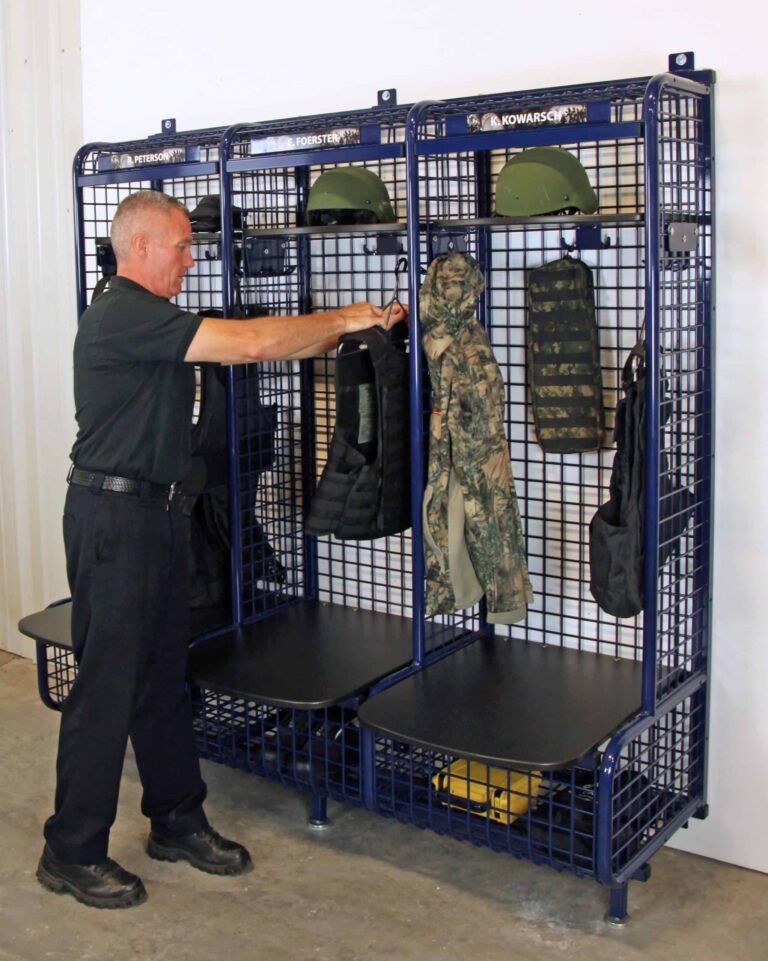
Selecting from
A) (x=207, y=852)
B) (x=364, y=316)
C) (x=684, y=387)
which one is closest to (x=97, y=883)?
(x=207, y=852)

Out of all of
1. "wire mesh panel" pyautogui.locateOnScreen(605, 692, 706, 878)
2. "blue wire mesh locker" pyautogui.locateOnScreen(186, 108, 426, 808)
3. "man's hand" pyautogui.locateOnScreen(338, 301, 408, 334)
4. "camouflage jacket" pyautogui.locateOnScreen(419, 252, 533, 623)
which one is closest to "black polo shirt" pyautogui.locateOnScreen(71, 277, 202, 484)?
"man's hand" pyautogui.locateOnScreen(338, 301, 408, 334)

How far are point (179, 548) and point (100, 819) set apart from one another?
800 millimetres

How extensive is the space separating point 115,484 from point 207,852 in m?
1.15

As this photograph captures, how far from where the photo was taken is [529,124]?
335 centimetres

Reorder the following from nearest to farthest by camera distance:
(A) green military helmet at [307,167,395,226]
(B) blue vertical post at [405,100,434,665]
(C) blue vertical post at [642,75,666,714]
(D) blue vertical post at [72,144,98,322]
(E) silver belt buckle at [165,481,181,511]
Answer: (C) blue vertical post at [642,75,666,714] → (B) blue vertical post at [405,100,434,665] → (E) silver belt buckle at [165,481,181,511] → (A) green military helmet at [307,167,395,226] → (D) blue vertical post at [72,144,98,322]

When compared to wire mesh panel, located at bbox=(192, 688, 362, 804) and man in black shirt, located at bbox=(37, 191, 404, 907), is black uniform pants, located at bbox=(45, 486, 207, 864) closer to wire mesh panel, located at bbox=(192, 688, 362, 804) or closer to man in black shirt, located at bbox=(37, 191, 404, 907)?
man in black shirt, located at bbox=(37, 191, 404, 907)

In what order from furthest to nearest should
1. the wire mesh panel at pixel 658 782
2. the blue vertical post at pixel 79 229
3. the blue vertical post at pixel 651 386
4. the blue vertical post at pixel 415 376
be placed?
the blue vertical post at pixel 79 229
the blue vertical post at pixel 415 376
the wire mesh panel at pixel 658 782
the blue vertical post at pixel 651 386

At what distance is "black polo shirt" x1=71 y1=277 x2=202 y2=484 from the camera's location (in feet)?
11.4

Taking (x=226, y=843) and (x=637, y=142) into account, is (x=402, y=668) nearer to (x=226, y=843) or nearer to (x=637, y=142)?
(x=226, y=843)

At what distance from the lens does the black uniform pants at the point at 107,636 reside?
3.54 metres

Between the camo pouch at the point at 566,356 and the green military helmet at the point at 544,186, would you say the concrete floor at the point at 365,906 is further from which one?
the green military helmet at the point at 544,186

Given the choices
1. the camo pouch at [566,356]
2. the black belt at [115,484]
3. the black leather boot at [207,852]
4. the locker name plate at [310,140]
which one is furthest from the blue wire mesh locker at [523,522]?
the black belt at [115,484]

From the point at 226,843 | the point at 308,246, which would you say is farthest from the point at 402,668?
the point at 308,246

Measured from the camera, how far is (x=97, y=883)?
3.60 meters
